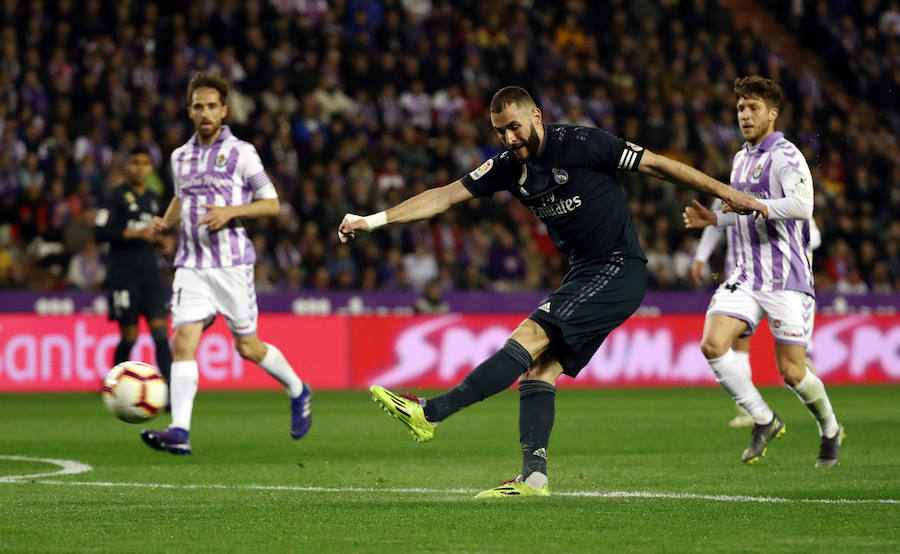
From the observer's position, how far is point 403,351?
58.6ft

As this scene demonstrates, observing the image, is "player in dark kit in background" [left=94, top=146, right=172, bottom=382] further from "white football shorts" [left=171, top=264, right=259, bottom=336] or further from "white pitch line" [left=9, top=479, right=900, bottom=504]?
"white pitch line" [left=9, top=479, right=900, bottom=504]

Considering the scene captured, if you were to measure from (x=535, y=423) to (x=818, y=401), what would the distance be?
8.66ft

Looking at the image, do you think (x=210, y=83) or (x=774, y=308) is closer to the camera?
(x=774, y=308)

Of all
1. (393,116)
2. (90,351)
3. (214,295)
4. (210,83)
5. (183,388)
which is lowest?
(90,351)

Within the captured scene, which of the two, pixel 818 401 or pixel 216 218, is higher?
pixel 216 218

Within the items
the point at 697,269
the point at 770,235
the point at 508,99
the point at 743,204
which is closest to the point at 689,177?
the point at 743,204

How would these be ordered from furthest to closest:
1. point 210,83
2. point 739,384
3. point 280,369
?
1. point 280,369
2. point 210,83
3. point 739,384

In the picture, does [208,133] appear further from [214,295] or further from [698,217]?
[698,217]

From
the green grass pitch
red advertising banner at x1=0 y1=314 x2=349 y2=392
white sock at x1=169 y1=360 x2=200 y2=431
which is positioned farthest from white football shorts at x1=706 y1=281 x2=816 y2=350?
red advertising banner at x1=0 y1=314 x2=349 y2=392

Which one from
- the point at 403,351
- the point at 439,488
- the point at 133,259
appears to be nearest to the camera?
the point at 439,488

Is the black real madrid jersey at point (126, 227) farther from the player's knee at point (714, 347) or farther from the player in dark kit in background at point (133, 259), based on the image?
the player's knee at point (714, 347)

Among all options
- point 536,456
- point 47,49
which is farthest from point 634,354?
point 536,456

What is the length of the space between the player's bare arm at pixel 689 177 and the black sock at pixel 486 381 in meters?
1.04

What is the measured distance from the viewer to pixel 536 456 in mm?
6590
